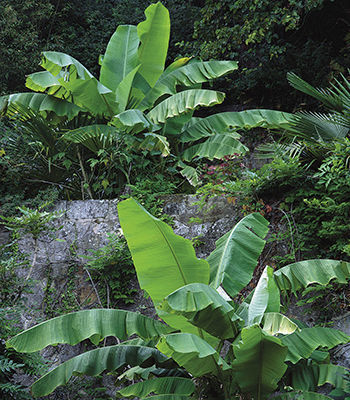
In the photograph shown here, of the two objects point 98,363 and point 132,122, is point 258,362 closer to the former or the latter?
point 98,363

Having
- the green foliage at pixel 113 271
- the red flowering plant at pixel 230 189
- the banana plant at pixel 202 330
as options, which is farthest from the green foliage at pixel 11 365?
the red flowering plant at pixel 230 189

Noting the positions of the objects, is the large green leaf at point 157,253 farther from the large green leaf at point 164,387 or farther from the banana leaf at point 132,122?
the banana leaf at point 132,122

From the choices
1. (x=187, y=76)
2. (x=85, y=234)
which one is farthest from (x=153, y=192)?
(x=187, y=76)

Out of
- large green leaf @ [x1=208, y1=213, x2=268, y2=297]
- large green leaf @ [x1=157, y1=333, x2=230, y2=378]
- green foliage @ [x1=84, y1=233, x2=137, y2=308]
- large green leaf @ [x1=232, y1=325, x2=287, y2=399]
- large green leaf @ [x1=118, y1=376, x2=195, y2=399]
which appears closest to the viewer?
large green leaf @ [x1=157, y1=333, x2=230, y2=378]

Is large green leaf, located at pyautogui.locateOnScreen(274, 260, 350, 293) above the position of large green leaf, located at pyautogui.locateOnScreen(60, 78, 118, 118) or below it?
below

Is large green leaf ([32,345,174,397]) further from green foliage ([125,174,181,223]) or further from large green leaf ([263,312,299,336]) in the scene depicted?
green foliage ([125,174,181,223])

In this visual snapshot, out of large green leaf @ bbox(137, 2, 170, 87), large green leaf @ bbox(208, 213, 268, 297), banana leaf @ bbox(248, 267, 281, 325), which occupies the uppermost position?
large green leaf @ bbox(137, 2, 170, 87)

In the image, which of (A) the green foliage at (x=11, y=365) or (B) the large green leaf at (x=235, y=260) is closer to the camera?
(A) the green foliage at (x=11, y=365)

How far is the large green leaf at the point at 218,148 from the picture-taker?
26.4ft

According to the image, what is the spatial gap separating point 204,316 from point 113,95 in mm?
5338

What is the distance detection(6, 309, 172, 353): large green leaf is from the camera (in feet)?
12.8

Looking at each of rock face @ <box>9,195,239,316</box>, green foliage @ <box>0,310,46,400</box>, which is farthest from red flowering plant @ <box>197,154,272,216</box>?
green foliage @ <box>0,310,46,400</box>

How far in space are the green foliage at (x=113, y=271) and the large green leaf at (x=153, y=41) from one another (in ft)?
11.6

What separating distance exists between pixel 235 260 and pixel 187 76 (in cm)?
493
